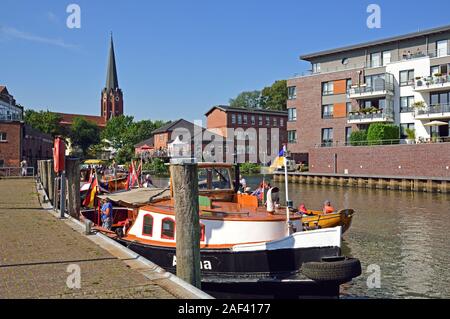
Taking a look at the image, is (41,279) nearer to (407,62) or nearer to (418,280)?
(418,280)

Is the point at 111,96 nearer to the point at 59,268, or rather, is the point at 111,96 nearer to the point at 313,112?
the point at 313,112

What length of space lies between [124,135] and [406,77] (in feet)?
243

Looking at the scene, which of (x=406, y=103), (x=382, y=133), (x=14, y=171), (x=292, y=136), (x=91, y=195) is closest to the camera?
(x=91, y=195)

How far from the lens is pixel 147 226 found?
1341 cm

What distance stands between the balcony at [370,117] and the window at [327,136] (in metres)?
3.80

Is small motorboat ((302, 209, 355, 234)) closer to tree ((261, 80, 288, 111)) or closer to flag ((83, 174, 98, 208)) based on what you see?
A: flag ((83, 174, 98, 208))

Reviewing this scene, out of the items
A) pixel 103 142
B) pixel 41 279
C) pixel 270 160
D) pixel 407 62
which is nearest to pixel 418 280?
pixel 41 279

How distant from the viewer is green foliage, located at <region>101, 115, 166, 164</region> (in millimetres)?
107250

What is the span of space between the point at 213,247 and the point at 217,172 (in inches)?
141

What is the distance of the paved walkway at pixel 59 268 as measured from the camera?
7.47 metres

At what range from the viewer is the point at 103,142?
11225cm

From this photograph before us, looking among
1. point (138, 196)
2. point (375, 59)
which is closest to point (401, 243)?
point (138, 196)

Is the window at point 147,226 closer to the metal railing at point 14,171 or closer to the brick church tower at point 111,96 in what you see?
the metal railing at point 14,171

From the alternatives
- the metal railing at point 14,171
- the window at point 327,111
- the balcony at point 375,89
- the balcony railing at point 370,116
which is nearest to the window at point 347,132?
the balcony railing at point 370,116
